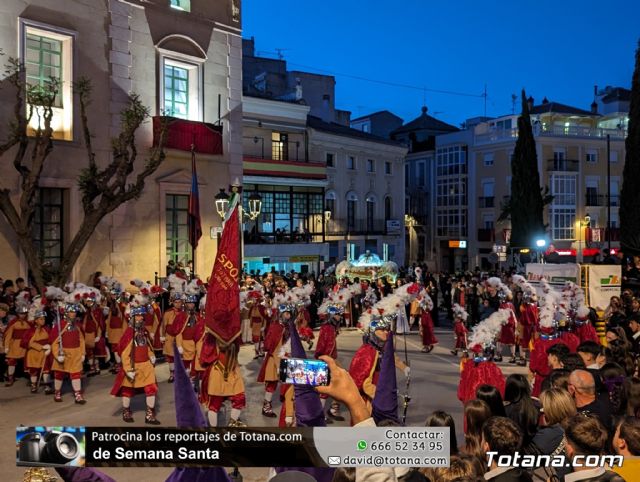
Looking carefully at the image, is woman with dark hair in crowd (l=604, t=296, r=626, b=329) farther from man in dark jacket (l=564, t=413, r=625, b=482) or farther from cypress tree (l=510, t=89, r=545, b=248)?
cypress tree (l=510, t=89, r=545, b=248)

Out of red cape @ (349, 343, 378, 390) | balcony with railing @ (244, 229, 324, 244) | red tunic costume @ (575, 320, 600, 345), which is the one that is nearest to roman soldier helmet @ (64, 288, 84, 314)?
red cape @ (349, 343, 378, 390)

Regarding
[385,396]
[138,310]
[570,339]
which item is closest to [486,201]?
[570,339]

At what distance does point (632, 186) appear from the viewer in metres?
24.4

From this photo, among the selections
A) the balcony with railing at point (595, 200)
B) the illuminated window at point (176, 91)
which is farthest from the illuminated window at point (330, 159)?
the balcony with railing at point (595, 200)

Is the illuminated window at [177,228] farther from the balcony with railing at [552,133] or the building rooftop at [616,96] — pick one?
the building rooftop at [616,96]

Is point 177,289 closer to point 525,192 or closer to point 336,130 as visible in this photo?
point 336,130

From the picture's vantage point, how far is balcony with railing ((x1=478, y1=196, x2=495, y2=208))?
4603cm

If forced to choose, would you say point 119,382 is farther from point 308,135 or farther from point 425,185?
point 425,185

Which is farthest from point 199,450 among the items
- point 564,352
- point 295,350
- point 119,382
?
point 119,382

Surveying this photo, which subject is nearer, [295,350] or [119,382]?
[295,350]

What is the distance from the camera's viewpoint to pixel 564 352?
24.5ft

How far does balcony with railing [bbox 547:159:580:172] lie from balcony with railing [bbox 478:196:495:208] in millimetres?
4489

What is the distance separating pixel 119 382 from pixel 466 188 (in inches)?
1608

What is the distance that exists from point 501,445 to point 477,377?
368 cm
